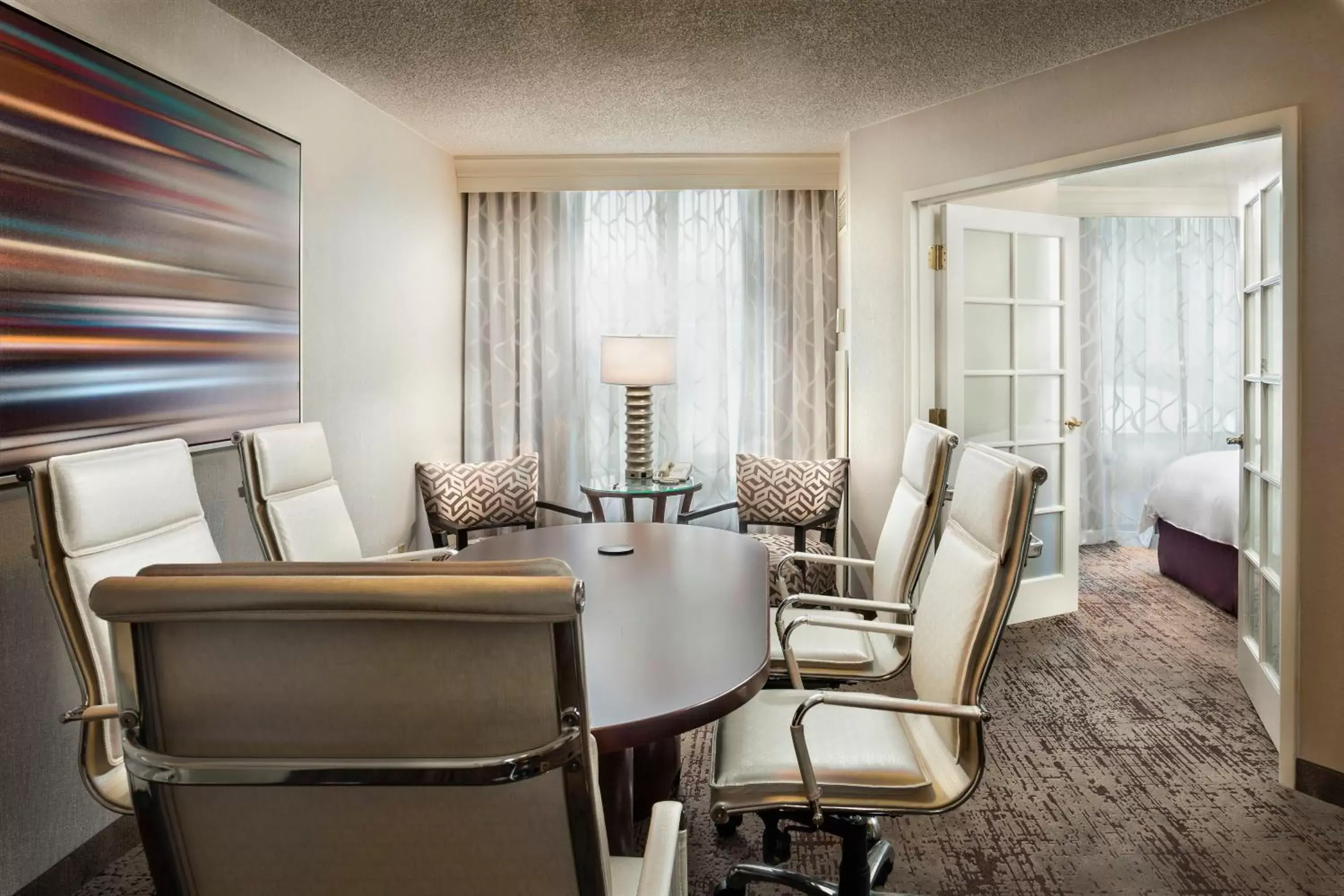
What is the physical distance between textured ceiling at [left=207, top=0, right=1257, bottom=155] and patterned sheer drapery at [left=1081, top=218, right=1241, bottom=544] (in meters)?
2.85

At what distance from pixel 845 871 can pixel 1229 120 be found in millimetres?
2561

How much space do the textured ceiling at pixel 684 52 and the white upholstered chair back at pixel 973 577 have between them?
1756mm

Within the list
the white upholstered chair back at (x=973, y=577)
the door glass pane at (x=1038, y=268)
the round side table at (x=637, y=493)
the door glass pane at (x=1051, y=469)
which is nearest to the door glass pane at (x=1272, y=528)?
the door glass pane at (x=1051, y=469)

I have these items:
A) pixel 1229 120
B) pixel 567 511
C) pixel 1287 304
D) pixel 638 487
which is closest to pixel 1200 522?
pixel 1287 304

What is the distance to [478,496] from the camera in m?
4.36

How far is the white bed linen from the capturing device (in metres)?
4.48

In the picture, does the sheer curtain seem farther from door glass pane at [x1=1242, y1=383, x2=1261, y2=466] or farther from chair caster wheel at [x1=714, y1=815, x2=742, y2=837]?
chair caster wheel at [x1=714, y1=815, x2=742, y2=837]

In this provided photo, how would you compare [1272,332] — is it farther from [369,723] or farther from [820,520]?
[369,723]

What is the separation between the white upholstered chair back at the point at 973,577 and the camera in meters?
1.57

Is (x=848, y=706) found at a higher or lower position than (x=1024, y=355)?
lower

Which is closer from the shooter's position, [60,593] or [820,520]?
[60,593]

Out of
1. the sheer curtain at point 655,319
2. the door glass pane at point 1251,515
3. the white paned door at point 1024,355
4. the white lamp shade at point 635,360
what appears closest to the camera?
the door glass pane at point 1251,515

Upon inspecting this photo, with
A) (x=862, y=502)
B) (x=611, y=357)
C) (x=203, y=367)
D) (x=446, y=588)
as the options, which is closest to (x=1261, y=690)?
(x=862, y=502)

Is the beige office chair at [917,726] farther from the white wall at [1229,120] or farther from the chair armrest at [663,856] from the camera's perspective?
the white wall at [1229,120]
